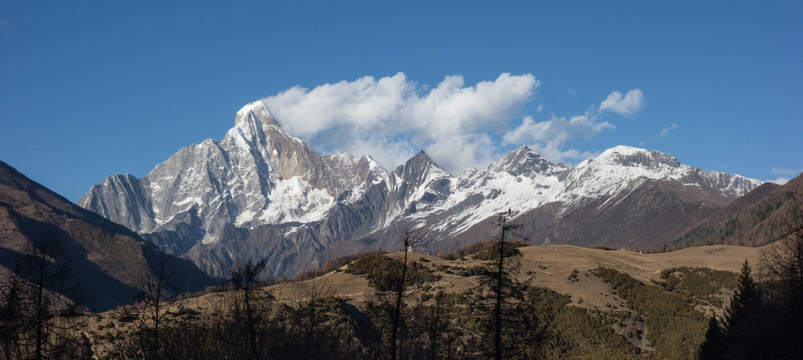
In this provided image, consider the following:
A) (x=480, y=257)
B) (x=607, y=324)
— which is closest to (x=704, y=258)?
(x=480, y=257)

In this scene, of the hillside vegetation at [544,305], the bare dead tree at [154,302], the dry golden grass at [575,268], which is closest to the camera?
the bare dead tree at [154,302]

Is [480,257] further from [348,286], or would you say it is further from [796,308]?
[796,308]

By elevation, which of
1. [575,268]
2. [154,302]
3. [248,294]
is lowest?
[154,302]

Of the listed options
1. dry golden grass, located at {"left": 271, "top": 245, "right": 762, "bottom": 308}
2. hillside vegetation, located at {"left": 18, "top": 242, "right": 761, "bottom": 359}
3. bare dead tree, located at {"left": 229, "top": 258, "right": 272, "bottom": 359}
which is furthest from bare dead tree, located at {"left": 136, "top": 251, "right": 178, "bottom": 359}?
dry golden grass, located at {"left": 271, "top": 245, "right": 762, "bottom": 308}

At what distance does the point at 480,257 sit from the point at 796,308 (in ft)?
247

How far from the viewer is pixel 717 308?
8856 centimetres

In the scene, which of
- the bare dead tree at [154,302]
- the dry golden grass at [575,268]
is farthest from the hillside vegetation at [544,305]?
the bare dead tree at [154,302]

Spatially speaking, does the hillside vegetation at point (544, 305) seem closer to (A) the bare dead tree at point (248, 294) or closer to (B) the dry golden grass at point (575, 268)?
(B) the dry golden grass at point (575, 268)

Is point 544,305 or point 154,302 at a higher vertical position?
point 154,302

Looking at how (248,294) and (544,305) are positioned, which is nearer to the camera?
(248,294)

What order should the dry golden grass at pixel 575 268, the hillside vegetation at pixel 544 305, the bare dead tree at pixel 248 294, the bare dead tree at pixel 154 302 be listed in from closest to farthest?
the bare dead tree at pixel 154 302 → the bare dead tree at pixel 248 294 → the hillside vegetation at pixel 544 305 → the dry golden grass at pixel 575 268

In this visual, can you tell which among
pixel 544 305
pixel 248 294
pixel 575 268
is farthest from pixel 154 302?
pixel 575 268

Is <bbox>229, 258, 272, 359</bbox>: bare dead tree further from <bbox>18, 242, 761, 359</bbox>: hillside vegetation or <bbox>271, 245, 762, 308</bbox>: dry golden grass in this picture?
<bbox>271, 245, 762, 308</bbox>: dry golden grass

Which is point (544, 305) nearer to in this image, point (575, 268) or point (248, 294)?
point (575, 268)
